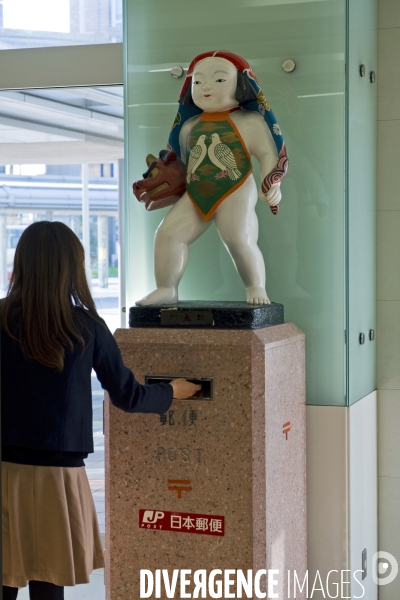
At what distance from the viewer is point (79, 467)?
6.85ft

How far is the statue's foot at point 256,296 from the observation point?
2.56 m

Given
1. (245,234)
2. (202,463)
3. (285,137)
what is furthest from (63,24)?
(202,463)

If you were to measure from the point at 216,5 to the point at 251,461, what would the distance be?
1.84 m

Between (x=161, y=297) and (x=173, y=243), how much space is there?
19 cm

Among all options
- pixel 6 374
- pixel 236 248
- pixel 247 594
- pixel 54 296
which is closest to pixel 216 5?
pixel 236 248

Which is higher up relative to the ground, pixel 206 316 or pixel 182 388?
pixel 206 316

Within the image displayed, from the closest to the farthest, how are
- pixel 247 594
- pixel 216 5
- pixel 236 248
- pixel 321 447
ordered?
pixel 247 594, pixel 236 248, pixel 321 447, pixel 216 5

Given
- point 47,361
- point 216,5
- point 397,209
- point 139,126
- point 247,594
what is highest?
point 216,5

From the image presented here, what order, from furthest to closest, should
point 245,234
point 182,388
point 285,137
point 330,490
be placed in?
point 285,137 < point 330,490 < point 245,234 < point 182,388

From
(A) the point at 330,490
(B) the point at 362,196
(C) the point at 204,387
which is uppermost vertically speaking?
(B) the point at 362,196

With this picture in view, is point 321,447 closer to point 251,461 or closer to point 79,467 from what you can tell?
point 251,461

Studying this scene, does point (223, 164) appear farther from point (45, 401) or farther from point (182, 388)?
point (45, 401)

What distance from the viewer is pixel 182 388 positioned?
2316 mm

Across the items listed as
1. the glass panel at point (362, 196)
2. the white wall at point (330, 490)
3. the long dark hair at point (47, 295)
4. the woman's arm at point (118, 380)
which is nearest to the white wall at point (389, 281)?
the glass panel at point (362, 196)
